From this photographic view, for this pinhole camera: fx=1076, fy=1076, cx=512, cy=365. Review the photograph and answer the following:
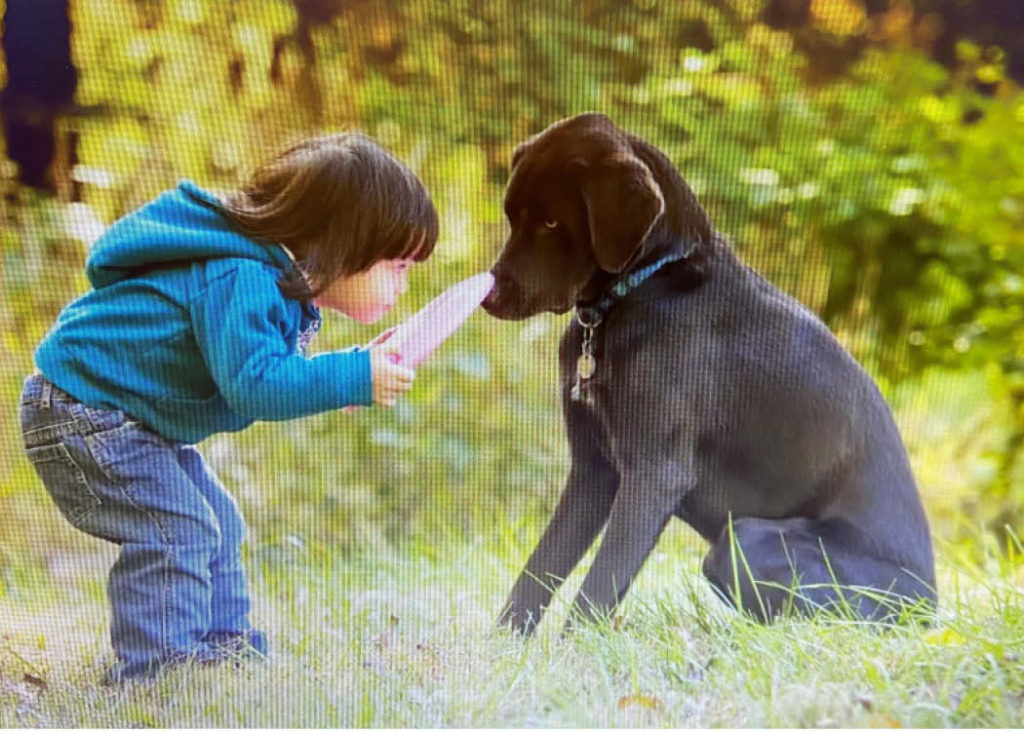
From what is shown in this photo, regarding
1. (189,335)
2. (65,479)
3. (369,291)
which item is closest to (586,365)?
(369,291)

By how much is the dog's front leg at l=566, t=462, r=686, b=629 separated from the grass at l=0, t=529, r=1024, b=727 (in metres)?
0.03

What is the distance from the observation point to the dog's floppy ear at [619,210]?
158cm

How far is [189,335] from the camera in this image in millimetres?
1577

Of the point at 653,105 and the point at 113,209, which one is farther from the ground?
the point at 653,105

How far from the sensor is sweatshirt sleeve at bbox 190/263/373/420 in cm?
154

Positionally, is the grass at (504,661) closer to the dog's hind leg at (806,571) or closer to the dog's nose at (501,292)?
the dog's hind leg at (806,571)

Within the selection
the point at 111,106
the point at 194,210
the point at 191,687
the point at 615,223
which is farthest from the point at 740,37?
the point at 191,687

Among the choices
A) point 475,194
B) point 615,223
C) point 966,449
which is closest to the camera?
point 615,223

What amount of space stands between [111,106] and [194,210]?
0.98ft

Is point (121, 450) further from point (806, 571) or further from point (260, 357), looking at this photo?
point (806, 571)

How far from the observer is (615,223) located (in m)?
1.58

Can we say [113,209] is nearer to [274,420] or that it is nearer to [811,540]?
[274,420]

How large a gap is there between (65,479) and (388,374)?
1.69 feet

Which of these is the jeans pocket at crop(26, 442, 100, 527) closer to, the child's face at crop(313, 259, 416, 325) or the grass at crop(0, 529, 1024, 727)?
the grass at crop(0, 529, 1024, 727)
